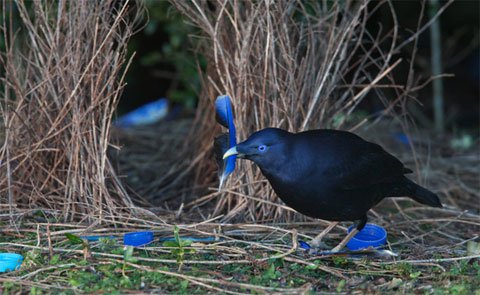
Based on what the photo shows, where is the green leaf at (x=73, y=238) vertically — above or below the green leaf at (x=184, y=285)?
above

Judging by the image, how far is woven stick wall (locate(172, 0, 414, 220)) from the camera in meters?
4.36

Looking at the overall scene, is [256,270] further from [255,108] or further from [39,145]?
[39,145]

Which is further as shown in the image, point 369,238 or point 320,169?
point 369,238

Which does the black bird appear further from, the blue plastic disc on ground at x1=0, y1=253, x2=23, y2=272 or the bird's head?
the blue plastic disc on ground at x1=0, y1=253, x2=23, y2=272

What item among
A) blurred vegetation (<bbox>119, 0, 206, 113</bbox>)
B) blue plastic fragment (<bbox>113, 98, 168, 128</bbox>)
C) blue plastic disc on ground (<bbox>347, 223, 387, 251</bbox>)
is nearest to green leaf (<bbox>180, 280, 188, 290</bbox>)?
blue plastic disc on ground (<bbox>347, 223, 387, 251</bbox>)

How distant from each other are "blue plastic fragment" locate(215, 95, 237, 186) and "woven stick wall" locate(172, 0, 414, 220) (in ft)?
1.37

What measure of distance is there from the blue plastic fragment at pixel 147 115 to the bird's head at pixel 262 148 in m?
3.36

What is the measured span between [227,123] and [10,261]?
1202 mm

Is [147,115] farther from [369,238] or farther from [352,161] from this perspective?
[352,161]

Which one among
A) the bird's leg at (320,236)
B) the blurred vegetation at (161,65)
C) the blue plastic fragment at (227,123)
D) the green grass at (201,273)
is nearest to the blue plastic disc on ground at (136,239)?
the green grass at (201,273)

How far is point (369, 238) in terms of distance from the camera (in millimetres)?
4219

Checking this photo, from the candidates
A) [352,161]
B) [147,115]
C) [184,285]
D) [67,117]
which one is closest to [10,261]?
[184,285]

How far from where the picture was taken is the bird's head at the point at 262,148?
3.65 meters

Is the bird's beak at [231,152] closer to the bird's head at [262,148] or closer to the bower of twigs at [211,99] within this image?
the bird's head at [262,148]
